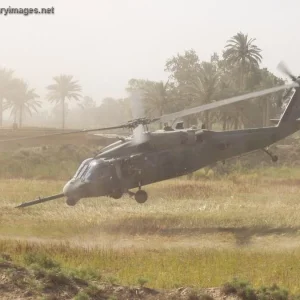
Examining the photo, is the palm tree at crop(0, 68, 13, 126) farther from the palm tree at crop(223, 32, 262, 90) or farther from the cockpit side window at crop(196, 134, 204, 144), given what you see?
the cockpit side window at crop(196, 134, 204, 144)

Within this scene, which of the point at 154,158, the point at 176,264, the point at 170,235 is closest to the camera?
the point at 176,264

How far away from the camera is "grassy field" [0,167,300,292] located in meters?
13.4

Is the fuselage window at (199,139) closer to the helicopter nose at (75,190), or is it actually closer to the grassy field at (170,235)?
the grassy field at (170,235)

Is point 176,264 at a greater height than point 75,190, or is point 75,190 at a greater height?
point 75,190

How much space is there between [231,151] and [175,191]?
7710 millimetres

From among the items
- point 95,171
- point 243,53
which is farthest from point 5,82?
point 95,171

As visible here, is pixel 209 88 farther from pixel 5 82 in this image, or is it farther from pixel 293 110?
pixel 5 82

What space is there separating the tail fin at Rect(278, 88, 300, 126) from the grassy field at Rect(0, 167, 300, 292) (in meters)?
4.20

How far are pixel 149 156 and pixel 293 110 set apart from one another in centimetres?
749

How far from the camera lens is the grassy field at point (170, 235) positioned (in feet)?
44.0

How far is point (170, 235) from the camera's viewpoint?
18625mm

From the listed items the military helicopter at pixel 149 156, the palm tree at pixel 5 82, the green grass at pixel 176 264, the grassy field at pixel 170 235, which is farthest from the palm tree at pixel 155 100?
the palm tree at pixel 5 82

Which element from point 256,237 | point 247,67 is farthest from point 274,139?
point 247,67

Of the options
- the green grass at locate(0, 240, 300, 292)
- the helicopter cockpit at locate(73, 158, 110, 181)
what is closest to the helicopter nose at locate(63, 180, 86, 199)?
the helicopter cockpit at locate(73, 158, 110, 181)
